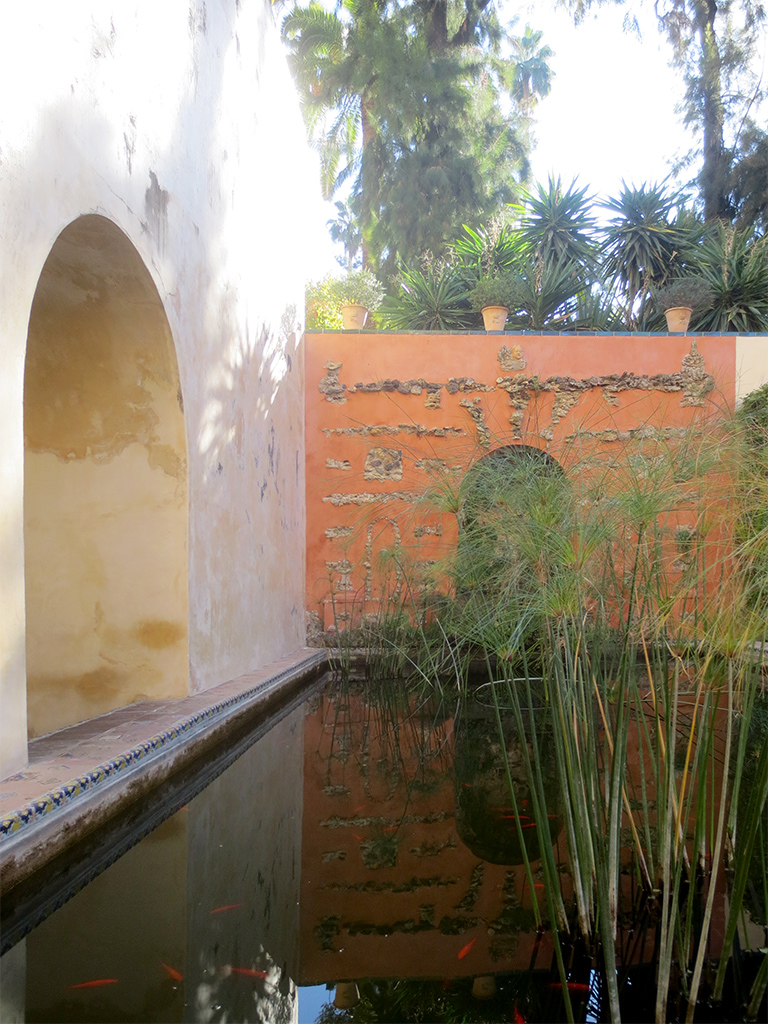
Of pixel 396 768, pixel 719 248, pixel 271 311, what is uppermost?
pixel 719 248

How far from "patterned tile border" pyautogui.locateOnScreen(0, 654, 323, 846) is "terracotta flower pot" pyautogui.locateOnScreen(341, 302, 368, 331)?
452 cm

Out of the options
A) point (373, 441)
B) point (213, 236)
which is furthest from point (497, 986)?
point (373, 441)

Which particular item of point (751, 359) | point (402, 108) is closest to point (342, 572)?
point (751, 359)

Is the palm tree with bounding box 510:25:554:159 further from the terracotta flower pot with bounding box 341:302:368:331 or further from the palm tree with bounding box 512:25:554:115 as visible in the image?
the terracotta flower pot with bounding box 341:302:368:331

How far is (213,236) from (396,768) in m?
2.90

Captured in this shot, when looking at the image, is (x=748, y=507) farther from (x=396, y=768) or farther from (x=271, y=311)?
(x=271, y=311)

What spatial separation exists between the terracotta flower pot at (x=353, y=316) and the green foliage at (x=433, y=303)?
39.3 inches

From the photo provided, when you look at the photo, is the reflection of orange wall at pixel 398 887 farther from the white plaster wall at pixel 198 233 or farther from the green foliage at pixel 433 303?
the green foliage at pixel 433 303

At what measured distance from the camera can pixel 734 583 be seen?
1576 mm

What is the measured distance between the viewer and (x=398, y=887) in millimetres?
1850

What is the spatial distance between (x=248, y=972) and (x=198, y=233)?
344 cm

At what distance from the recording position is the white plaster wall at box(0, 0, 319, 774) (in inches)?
86.7

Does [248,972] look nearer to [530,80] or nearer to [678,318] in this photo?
[678,318]

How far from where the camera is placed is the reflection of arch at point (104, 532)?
3553 millimetres
